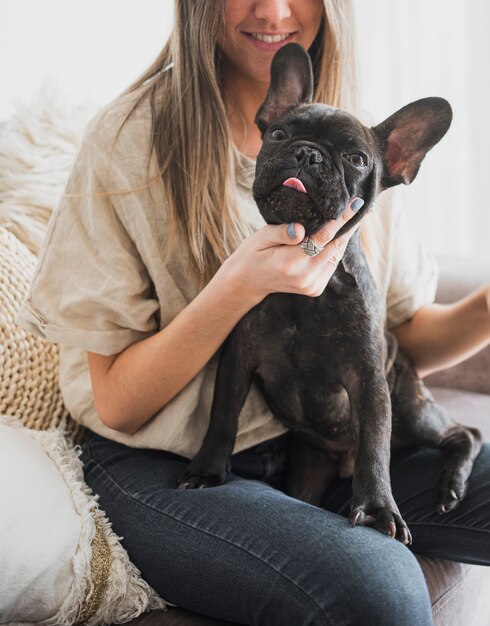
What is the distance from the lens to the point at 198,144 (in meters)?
1.36

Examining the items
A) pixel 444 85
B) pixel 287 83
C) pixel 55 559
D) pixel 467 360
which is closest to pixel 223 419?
pixel 55 559

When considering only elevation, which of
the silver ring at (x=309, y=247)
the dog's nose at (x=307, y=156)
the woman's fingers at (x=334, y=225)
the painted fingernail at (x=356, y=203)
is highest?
the dog's nose at (x=307, y=156)

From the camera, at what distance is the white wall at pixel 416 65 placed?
2709 millimetres

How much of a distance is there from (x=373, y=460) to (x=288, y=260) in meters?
0.31

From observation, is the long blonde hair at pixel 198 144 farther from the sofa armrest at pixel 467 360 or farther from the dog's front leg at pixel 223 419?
the sofa armrest at pixel 467 360

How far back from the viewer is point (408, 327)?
5.40ft

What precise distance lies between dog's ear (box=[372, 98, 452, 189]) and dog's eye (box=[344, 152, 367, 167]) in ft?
0.32

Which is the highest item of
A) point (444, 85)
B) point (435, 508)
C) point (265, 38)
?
point (265, 38)

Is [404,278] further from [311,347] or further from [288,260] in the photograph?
[288,260]

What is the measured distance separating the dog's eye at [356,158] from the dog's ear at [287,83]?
186 mm

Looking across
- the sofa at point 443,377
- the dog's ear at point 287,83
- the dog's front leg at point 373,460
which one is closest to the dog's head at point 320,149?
the dog's ear at point 287,83

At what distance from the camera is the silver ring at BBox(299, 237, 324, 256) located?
111 centimetres

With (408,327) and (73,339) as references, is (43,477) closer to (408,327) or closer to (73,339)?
(73,339)

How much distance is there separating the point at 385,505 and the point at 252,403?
35 cm
